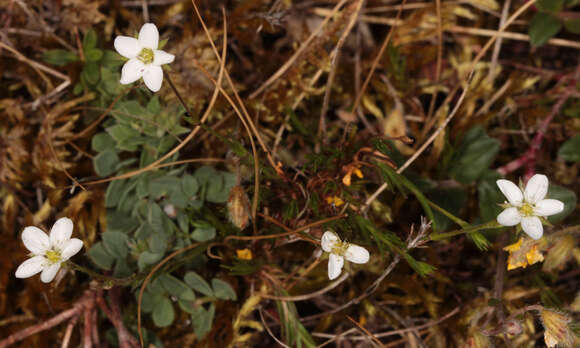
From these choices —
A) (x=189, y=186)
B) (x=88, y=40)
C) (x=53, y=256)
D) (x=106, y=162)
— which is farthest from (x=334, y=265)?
(x=88, y=40)

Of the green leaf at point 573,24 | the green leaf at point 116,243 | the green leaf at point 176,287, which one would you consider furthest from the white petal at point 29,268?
the green leaf at point 573,24

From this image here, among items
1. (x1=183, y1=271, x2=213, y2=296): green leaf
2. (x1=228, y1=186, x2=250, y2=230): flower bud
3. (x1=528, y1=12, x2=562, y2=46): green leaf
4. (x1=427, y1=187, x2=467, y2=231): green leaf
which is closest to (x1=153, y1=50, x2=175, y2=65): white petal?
(x1=228, y1=186, x2=250, y2=230): flower bud

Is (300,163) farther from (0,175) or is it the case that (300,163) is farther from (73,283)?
(0,175)

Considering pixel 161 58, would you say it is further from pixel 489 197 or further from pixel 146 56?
pixel 489 197

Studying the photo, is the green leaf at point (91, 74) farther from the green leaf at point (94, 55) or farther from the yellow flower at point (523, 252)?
the yellow flower at point (523, 252)

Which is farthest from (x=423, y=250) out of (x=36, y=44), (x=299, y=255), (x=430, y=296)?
(x=36, y=44)
